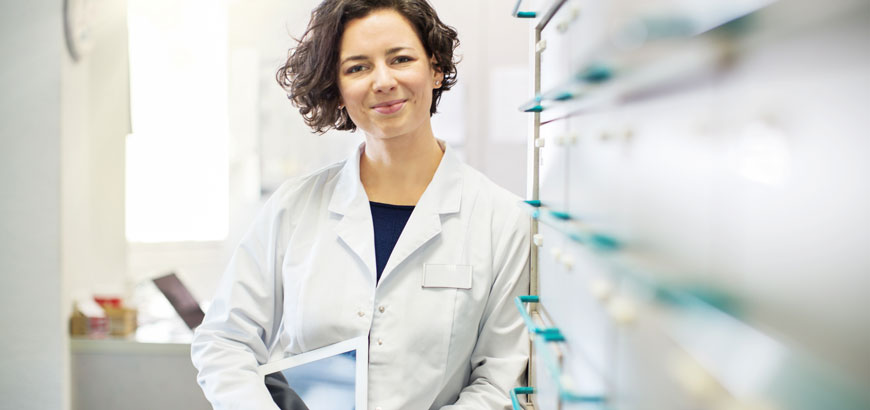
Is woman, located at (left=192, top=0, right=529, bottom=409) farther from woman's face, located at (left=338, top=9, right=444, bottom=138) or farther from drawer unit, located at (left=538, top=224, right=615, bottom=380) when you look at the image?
drawer unit, located at (left=538, top=224, right=615, bottom=380)

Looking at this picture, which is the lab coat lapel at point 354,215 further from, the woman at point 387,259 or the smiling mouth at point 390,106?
the smiling mouth at point 390,106

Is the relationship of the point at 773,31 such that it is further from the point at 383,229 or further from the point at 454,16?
the point at 454,16

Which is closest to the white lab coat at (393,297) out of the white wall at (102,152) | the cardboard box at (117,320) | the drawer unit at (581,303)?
the drawer unit at (581,303)

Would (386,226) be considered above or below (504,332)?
above

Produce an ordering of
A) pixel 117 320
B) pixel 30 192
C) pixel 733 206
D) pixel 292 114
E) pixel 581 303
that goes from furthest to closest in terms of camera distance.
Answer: pixel 292 114
pixel 117 320
pixel 30 192
pixel 581 303
pixel 733 206

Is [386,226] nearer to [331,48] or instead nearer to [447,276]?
[447,276]

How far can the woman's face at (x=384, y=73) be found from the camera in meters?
1.36

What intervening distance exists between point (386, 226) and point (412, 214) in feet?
0.26

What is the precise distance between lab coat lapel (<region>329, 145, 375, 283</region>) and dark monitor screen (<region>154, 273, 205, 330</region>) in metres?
0.87

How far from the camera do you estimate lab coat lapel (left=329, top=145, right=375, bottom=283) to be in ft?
4.53

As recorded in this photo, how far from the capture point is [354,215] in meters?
1.43

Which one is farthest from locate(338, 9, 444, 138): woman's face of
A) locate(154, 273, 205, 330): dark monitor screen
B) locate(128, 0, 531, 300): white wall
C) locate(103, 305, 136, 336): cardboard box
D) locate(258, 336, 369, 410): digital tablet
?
locate(128, 0, 531, 300): white wall

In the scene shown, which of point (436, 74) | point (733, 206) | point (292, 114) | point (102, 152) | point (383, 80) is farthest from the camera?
point (292, 114)

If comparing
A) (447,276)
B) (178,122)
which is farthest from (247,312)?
(178,122)
